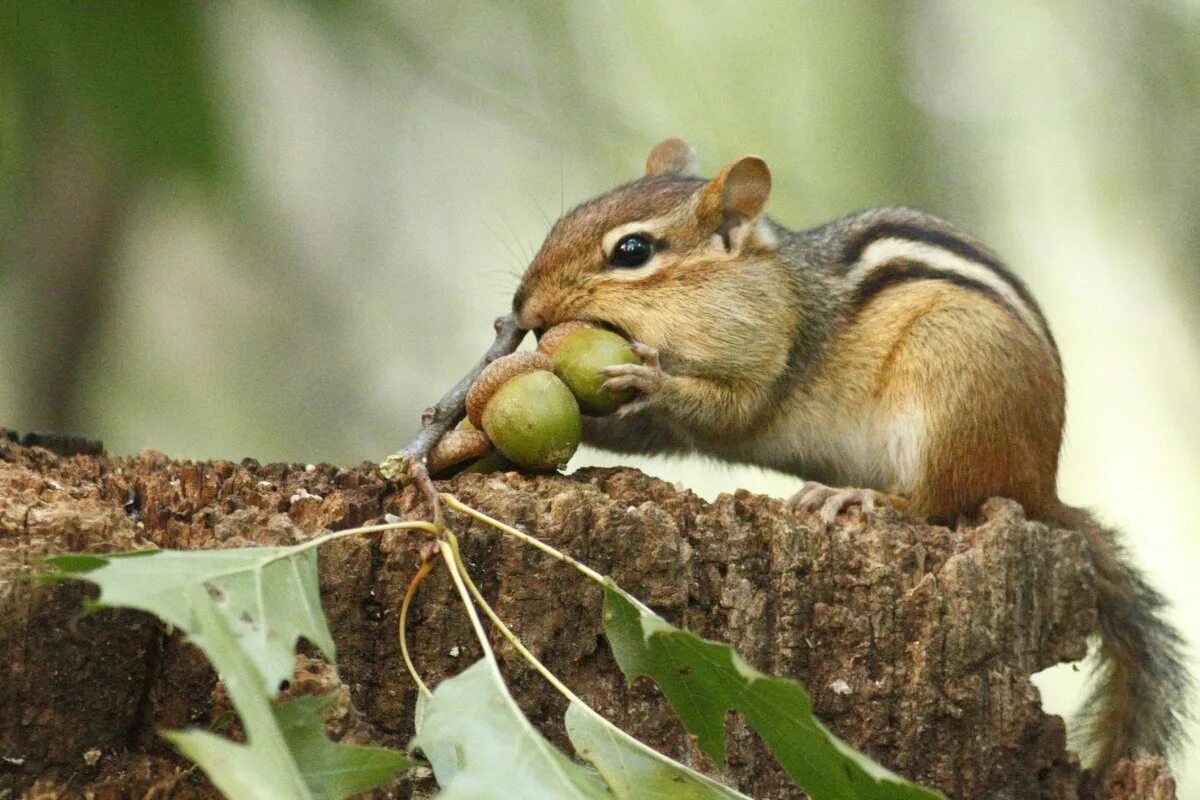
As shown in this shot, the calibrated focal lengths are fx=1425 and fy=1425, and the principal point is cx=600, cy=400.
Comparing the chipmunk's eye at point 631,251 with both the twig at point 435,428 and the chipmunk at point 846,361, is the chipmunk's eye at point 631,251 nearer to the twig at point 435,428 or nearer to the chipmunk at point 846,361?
the chipmunk at point 846,361

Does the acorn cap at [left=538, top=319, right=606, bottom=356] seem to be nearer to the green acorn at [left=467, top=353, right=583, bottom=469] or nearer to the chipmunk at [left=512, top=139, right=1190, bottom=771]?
the chipmunk at [left=512, top=139, right=1190, bottom=771]

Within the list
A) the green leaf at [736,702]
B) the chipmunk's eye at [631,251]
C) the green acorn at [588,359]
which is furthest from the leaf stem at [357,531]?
the chipmunk's eye at [631,251]

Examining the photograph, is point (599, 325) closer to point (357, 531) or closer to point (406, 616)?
point (406, 616)

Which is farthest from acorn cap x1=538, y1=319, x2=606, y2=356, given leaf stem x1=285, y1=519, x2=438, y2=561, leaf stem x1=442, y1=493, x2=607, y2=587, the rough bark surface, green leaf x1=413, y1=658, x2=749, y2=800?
green leaf x1=413, y1=658, x2=749, y2=800

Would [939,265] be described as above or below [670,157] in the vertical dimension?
below

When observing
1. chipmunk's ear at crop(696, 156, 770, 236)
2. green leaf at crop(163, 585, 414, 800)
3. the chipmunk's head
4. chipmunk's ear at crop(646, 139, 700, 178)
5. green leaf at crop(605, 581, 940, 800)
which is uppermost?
chipmunk's ear at crop(646, 139, 700, 178)

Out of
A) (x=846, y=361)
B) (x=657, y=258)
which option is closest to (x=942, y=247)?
(x=846, y=361)
